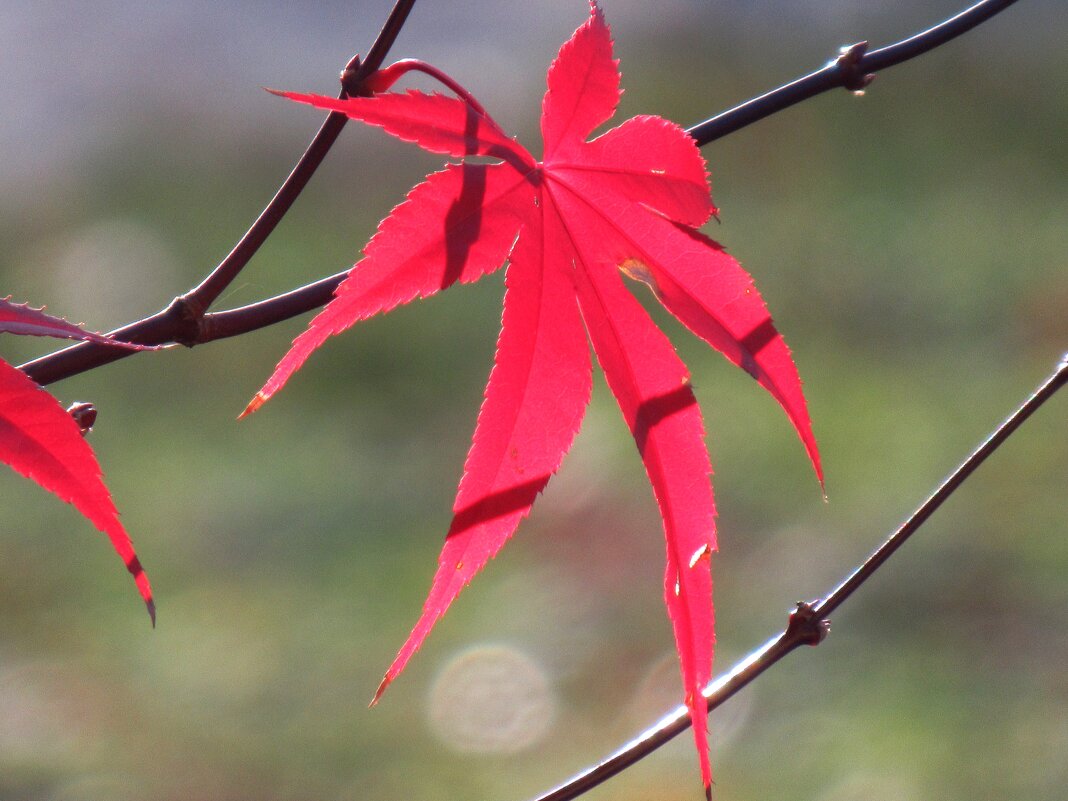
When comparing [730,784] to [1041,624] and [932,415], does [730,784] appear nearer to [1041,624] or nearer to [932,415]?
[1041,624]

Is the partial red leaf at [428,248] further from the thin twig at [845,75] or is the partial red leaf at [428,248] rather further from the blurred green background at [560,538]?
the blurred green background at [560,538]

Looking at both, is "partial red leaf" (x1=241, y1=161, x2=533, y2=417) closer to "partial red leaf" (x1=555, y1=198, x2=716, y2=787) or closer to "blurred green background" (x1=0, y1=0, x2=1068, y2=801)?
"partial red leaf" (x1=555, y1=198, x2=716, y2=787)

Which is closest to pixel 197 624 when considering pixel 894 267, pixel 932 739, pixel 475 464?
pixel 932 739

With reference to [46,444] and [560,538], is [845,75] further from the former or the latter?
[560,538]

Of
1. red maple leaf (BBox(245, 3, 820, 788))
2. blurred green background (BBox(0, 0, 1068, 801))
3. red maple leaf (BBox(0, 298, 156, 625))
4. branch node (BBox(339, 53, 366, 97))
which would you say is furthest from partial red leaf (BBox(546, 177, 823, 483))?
blurred green background (BBox(0, 0, 1068, 801))

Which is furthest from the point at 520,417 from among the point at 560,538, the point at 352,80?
the point at 560,538
